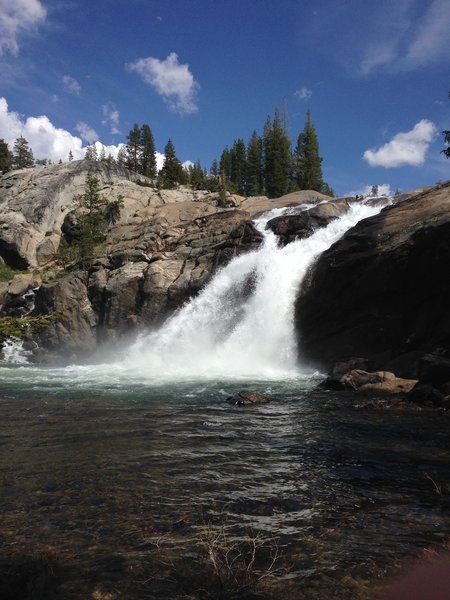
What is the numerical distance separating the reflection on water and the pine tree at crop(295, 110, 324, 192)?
75400 millimetres

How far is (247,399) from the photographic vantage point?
16891 mm

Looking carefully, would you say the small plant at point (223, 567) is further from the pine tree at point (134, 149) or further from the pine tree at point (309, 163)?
the pine tree at point (134, 149)

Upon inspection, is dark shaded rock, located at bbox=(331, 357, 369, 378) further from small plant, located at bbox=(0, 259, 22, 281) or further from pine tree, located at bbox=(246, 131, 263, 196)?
pine tree, located at bbox=(246, 131, 263, 196)

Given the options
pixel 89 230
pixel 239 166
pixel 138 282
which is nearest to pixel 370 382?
pixel 138 282

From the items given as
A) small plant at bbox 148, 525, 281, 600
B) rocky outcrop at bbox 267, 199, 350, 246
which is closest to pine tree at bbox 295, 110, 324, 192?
rocky outcrop at bbox 267, 199, 350, 246

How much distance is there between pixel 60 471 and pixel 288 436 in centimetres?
596

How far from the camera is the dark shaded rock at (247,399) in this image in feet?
54.6

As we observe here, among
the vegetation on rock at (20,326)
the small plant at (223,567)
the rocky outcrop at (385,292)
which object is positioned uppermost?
the rocky outcrop at (385,292)

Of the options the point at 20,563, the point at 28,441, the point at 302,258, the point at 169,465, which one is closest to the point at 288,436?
the point at 169,465

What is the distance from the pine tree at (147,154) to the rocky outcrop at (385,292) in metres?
89.8

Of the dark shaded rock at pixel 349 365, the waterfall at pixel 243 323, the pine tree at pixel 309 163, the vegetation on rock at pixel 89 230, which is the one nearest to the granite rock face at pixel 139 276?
the vegetation on rock at pixel 89 230

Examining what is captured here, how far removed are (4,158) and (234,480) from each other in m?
106

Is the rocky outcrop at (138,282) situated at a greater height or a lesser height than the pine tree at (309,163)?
lesser

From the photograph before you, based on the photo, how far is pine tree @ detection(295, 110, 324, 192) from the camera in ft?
278
